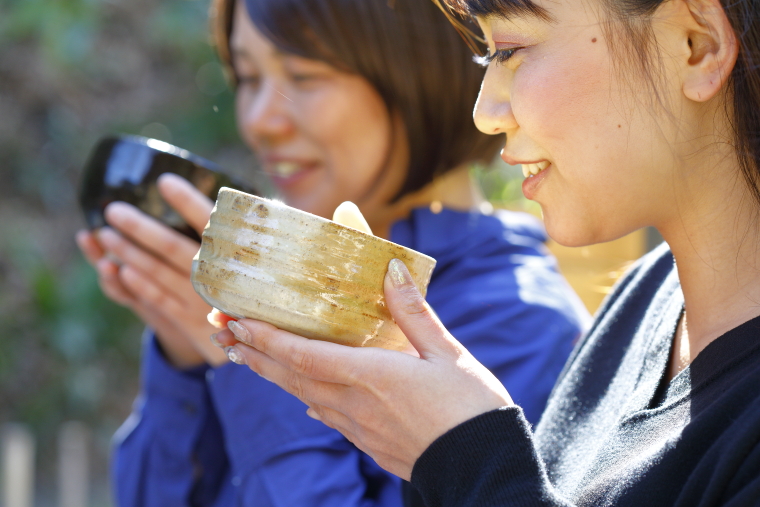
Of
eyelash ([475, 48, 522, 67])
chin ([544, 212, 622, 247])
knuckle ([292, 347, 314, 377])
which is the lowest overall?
knuckle ([292, 347, 314, 377])

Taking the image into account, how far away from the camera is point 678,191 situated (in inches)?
37.2

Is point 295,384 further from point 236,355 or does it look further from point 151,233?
point 151,233

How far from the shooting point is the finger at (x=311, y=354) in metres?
0.91

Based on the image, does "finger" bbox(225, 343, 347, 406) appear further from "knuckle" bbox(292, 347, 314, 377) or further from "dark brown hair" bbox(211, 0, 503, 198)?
"dark brown hair" bbox(211, 0, 503, 198)

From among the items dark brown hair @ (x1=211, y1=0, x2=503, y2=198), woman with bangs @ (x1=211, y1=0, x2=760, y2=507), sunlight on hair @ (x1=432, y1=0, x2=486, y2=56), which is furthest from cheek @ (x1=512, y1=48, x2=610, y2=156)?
dark brown hair @ (x1=211, y1=0, x2=503, y2=198)

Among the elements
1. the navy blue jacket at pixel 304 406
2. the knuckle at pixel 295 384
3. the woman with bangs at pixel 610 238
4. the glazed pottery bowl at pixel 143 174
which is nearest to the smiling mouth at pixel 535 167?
the woman with bangs at pixel 610 238

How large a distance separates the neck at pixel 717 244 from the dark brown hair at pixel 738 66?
0.07 ft

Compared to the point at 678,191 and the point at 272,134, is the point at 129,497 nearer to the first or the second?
the point at 272,134

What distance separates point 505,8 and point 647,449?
0.59m

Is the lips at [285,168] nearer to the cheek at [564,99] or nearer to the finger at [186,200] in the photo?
the finger at [186,200]

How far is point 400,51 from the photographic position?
5.83 ft

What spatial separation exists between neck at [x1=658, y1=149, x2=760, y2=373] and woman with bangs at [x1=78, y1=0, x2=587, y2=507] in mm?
607

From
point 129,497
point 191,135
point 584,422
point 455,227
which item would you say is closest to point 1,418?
point 191,135

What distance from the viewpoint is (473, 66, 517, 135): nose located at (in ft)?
3.25
